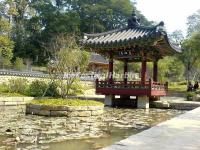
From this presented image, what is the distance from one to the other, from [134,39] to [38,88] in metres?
8.47

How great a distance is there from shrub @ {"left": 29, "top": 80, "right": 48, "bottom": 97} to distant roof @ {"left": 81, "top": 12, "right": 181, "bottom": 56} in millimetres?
4874

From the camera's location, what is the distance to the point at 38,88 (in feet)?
87.1

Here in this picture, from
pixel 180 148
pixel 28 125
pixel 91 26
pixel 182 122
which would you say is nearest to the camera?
pixel 180 148

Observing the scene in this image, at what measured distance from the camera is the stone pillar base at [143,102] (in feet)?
76.3

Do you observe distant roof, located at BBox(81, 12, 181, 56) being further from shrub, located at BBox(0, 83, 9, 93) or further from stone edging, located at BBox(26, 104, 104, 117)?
stone edging, located at BBox(26, 104, 104, 117)

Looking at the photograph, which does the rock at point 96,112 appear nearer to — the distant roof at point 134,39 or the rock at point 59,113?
the rock at point 59,113

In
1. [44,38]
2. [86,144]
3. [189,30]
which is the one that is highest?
[189,30]

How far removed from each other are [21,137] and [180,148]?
16.1 ft

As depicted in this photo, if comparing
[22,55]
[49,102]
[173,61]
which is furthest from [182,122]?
[22,55]

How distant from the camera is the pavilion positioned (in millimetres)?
22672

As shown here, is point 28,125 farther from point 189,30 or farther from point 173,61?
point 189,30

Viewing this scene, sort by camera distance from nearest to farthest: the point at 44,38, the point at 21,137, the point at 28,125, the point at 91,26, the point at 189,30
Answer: the point at 21,137 → the point at 28,125 → the point at 44,38 → the point at 91,26 → the point at 189,30

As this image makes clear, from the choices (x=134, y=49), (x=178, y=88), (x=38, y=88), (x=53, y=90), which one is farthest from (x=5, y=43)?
(x=178, y=88)

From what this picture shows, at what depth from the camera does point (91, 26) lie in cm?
6956
